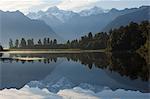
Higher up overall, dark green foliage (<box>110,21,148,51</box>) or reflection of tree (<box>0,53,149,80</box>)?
dark green foliage (<box>110,21,148,51</box>)

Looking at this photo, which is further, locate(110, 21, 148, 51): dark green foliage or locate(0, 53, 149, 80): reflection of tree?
locate(110, 21, 148, 51): dark green foliage

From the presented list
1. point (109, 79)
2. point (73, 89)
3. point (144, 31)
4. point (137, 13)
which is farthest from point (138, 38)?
point (137, 13)

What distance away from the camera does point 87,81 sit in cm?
2105

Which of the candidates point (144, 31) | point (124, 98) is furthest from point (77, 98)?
point (144, 31)

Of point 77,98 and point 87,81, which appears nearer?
point 77,98

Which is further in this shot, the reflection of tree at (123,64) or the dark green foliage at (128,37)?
the dark green foliage at (128,37)

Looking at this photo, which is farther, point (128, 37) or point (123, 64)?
point (128, 37)

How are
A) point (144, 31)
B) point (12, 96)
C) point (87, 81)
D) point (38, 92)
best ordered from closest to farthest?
point (12, 96) < point (38, 92) < point (87, 81) < point (144, 31)

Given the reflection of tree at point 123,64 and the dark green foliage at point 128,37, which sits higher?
the dark green foliage at point 128,37

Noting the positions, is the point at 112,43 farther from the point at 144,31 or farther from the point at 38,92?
the point at 38,92

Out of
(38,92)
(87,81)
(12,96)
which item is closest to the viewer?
(12,96)

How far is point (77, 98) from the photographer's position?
14438 mm

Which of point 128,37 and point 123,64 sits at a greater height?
point 128,37

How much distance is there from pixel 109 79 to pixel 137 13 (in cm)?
17403
